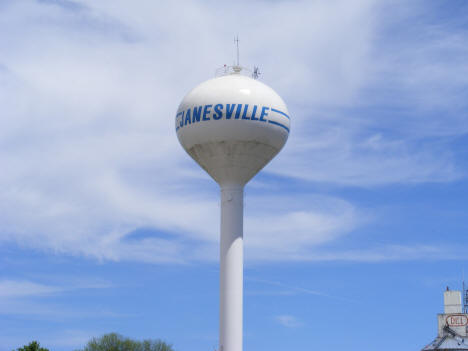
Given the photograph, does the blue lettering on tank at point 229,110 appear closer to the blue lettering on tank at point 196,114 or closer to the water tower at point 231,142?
the water tower at point 231,142

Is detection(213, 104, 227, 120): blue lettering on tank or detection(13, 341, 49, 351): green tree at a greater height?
detection(213, 104, 227, 120): blue lettering on tank

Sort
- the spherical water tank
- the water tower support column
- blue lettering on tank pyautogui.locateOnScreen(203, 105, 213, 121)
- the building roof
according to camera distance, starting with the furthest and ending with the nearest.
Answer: the building roof → blue lettering on tank pyautogui.locateOnScreen(203, 105, 213, 121) → the spherical water tank → the water tower support column

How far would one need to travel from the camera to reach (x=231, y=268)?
3988cm

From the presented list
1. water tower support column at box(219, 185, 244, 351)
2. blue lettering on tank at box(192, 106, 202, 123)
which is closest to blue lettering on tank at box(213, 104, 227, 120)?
blue lettering on tank at box(192, 106, 202, 123)

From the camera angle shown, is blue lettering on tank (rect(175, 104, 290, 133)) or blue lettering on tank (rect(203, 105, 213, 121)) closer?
blue lettering on tank (rect(175, 104, 290, 133))

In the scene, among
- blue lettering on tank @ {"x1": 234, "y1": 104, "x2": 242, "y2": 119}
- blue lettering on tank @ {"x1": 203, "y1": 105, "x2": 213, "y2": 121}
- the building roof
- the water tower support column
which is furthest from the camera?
the building roof

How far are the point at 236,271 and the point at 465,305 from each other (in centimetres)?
3799

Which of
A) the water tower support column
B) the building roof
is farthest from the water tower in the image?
the building roof

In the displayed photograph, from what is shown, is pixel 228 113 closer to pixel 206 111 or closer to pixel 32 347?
pixel 206 111

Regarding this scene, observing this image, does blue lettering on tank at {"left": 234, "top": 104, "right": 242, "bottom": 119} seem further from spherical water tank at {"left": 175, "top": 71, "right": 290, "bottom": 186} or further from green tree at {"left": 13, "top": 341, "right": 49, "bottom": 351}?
green tree at {"left": 13, "top": 341, "right": 49, "bottom": 351}

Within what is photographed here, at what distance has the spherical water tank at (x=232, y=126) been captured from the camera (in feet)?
131

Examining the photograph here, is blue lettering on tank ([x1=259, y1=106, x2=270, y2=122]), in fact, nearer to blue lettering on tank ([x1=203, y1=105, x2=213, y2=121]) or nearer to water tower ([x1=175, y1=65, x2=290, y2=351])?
water tower ([x1=175, y1=65, x2=290, y2=351])

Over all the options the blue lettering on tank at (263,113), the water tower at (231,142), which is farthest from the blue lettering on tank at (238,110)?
the blue lettering on tank at (263,113)

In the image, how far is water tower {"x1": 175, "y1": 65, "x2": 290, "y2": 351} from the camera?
39.6m
